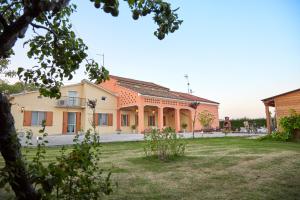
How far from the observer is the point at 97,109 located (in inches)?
1019

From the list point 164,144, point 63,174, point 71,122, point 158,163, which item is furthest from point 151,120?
point 63,174

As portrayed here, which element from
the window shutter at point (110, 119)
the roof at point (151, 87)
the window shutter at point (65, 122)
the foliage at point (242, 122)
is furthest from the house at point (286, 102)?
the window shutter at point (65, 122)

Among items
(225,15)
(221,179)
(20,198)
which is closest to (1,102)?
(20,198)

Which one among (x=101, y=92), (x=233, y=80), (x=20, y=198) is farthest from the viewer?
(x=101, y=92)

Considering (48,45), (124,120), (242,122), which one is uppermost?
(48,45)

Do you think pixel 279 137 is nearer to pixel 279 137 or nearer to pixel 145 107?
pixel 279 137

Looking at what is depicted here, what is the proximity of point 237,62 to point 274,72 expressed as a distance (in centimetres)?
268

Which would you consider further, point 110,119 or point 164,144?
point 110,119

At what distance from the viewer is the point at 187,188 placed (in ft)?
13.3

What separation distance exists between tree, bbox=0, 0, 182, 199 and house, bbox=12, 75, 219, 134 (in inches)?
749

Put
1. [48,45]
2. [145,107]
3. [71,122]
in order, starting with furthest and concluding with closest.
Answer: [145,107]
[71,122]
[48,45]

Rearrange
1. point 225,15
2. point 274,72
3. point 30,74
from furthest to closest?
point 274,72, point 225,15, point 30,74

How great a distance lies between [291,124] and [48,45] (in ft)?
48.5

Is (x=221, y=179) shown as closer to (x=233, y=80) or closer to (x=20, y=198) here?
(x=20, y=198)
